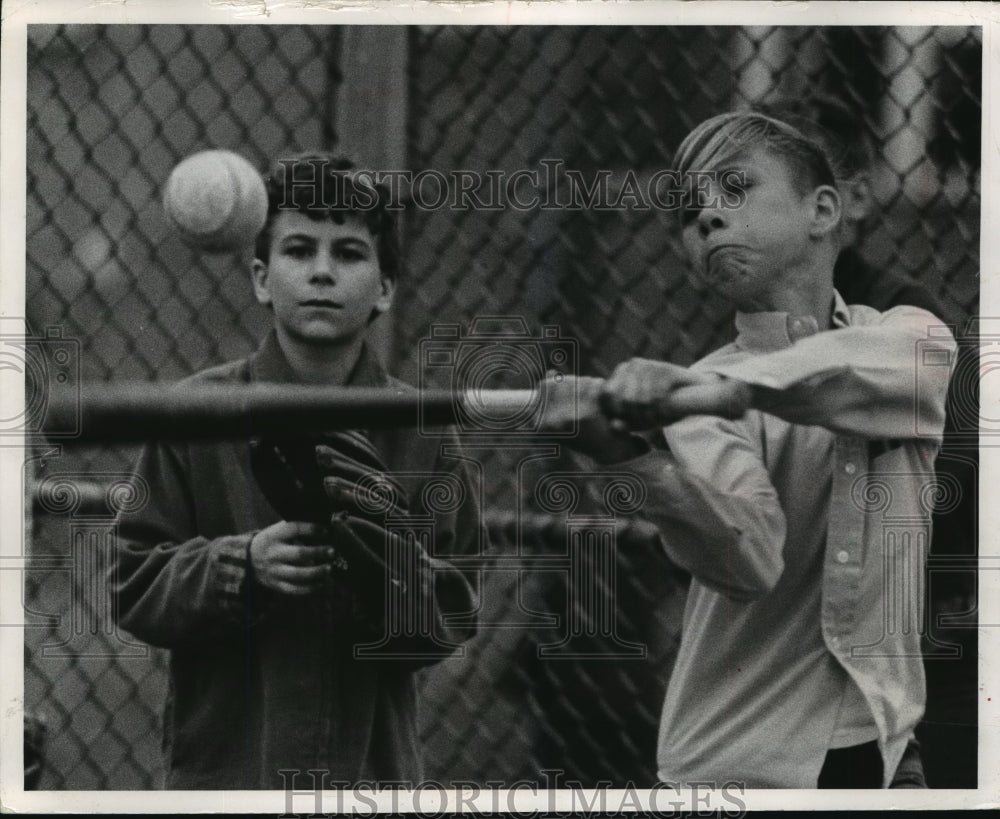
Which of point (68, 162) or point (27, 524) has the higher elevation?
point (68, 162)

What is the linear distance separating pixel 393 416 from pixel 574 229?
0.60 meters

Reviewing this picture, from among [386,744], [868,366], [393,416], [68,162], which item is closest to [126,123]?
[68,162]

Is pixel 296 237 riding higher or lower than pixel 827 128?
lower

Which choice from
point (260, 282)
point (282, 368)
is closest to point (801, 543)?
point (282, 368)

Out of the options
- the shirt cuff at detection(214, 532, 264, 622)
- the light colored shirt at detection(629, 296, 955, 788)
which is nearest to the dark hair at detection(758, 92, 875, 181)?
the light colored shirt at detection(629, 296, 955, 788)

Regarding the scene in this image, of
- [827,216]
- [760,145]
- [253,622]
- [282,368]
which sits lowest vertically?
[253,622]

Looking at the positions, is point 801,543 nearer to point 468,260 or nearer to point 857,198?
point 857,198

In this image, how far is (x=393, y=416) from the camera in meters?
2.90

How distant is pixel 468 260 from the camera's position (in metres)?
2.93

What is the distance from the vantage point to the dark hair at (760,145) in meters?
2.93

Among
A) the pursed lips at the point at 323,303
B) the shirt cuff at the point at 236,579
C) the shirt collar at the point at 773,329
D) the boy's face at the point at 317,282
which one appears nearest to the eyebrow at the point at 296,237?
the boy's face at the point at 317,282

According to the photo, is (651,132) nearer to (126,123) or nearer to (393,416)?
(393,416)

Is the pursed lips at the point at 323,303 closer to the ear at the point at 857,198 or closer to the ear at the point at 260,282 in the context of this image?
the ear at the point at 260,282

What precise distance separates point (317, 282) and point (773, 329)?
105cm
